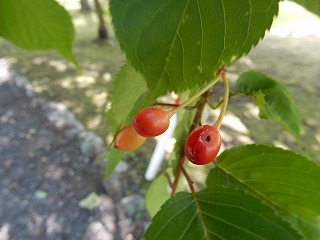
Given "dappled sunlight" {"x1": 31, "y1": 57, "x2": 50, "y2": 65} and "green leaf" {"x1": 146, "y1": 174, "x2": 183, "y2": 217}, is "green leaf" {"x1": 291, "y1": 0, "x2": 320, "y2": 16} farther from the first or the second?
"dappled sunlight" {"x1": 31, "y1": 57, "x2": 50, "y2": 65}

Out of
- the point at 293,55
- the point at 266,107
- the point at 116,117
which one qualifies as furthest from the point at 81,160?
the point at 293,55

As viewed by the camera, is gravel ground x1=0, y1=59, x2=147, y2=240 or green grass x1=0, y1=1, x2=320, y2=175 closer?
gravel ground x1=0, y1=59, x2=147, y2=240

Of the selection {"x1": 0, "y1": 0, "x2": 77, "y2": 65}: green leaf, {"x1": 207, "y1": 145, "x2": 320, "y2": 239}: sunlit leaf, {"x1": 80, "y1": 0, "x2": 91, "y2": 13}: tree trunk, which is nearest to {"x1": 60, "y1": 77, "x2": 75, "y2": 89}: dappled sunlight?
{"x1": 0, "y1": 0, "x2": 77, "y2": 65}: green leaf

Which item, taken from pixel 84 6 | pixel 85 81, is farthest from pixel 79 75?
pixel 84 6

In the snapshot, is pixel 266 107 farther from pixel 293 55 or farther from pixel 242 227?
pixel 293 55

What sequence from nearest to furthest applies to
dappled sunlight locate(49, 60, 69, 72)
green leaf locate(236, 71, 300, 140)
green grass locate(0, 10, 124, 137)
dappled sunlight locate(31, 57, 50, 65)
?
green leaf locate(236, 71, 300, 140), green grass locate(0, 10, 124, 137), dappled sunlight locate(49, 60, 69, 72), dappled sunlight locate(31, 57, 50, 65)

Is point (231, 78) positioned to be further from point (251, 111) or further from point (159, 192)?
point (159, 192)

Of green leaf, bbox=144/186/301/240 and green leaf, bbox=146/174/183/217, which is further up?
green leaf, bbox=144/186/301/240
